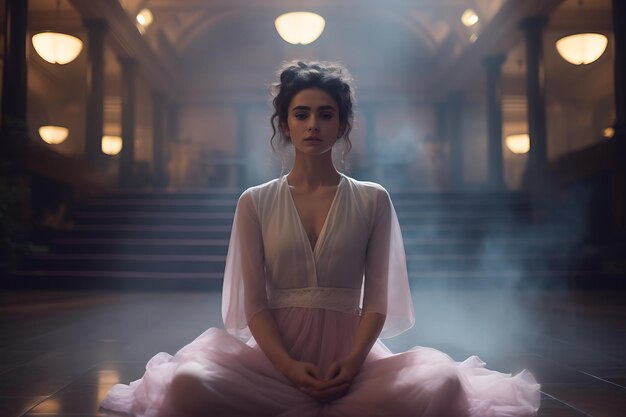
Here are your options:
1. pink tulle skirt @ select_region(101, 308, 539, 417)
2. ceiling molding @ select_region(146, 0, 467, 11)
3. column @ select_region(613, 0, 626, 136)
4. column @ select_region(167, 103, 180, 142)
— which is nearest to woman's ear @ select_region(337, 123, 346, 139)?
pink tulle skirt @ select_region(101, 308, 539, 417)

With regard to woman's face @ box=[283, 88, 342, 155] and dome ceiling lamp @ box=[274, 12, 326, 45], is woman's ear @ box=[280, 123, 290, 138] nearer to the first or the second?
woman's face @ box=[283, 88, 342, 155]

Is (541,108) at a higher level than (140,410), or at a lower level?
higher

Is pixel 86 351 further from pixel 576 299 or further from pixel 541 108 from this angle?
pixel 541 108

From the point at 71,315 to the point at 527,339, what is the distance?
11.6 feet

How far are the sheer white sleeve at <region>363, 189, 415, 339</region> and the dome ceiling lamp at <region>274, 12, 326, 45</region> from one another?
10.7 metres

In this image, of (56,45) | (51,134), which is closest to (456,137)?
(56,45)

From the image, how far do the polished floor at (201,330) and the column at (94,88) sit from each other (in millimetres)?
5450

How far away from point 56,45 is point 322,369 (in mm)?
11002

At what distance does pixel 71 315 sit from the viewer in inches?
196

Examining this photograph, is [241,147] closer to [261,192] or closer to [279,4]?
[279,4]

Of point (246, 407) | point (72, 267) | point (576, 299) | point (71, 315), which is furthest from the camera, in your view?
point (72, 267)

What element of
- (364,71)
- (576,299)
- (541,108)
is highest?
(364,71)

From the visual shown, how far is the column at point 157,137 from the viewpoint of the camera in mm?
17578

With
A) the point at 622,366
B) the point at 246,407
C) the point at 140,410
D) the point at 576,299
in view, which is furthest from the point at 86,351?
the point at 576,299
